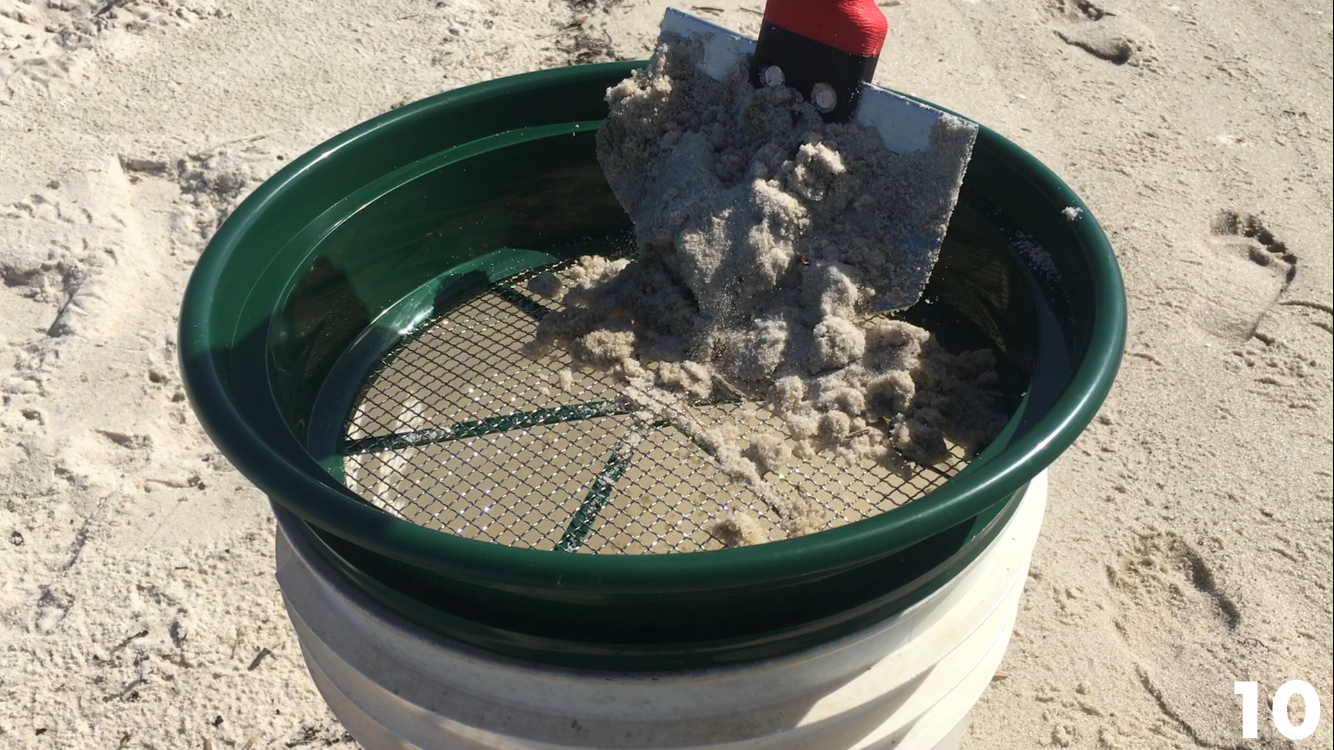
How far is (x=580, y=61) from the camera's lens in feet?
9.37

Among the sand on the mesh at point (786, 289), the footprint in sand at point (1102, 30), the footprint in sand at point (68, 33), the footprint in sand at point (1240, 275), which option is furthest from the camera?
the footprint in sand at point (1102, 30)

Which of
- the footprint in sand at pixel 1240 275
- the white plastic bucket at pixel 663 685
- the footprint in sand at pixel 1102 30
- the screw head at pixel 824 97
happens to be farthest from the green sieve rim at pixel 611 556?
the footprint in sand at pixel 1102 30

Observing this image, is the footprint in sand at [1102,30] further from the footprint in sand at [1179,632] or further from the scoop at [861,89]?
the scoop at [861,89]

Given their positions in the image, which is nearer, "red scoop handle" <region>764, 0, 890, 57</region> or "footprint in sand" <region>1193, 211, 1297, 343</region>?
"red scoop handle" <region>764, 0, 890, 57</region>

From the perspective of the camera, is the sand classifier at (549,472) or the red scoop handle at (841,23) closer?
the sand classifier at (549,472)

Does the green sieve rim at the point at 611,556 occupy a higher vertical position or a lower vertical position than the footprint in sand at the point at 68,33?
higher

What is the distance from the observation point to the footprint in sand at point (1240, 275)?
2.32 m

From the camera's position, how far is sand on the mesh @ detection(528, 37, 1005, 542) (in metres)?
1.21

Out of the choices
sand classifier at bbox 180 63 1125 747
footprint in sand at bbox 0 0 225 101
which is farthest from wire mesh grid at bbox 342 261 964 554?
footprint in sand at bbox 0 0 225 101

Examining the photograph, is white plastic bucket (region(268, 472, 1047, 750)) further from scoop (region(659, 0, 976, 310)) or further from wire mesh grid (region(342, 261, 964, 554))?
scoop (region(659, 0, 976, 310))

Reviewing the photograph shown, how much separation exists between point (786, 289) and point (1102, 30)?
91.4 inches

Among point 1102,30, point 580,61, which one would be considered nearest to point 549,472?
point 580,61

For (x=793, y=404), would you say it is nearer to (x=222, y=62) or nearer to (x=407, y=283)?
(x=407, y=283)

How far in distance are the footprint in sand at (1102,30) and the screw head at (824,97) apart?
6.95 ft
